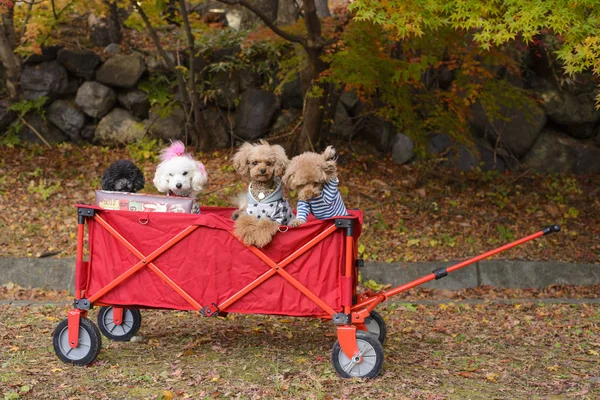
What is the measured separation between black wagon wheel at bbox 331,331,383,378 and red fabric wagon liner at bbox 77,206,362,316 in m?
0.28

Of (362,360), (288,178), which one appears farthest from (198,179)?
(362,360)

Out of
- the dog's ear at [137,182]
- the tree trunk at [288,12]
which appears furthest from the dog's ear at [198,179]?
the tree trunk at [288,12]

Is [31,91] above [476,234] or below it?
above

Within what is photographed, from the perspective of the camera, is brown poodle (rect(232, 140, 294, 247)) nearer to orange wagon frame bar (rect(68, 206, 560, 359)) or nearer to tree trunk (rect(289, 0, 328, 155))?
orange wagon frame bar (rect(68, 206, 560, 359))

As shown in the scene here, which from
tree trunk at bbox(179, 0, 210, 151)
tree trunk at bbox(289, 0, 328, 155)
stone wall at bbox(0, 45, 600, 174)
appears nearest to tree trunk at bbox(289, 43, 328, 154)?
tree trunk at bbox(289, 0, 328, 155)

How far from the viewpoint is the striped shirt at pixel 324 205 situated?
5.18m

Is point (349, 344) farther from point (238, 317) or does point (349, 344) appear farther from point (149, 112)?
point (149, 112)

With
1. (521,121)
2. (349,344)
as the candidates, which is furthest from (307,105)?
(349,344)

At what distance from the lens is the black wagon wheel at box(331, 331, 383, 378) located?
501 centimetres

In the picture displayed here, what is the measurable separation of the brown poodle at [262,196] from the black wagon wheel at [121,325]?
4.84 feet

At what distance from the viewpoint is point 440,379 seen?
5.14 m

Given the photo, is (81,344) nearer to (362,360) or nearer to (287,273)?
(287,273)

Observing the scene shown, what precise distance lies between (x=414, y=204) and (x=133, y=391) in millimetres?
6266

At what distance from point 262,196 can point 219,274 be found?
0.61m
